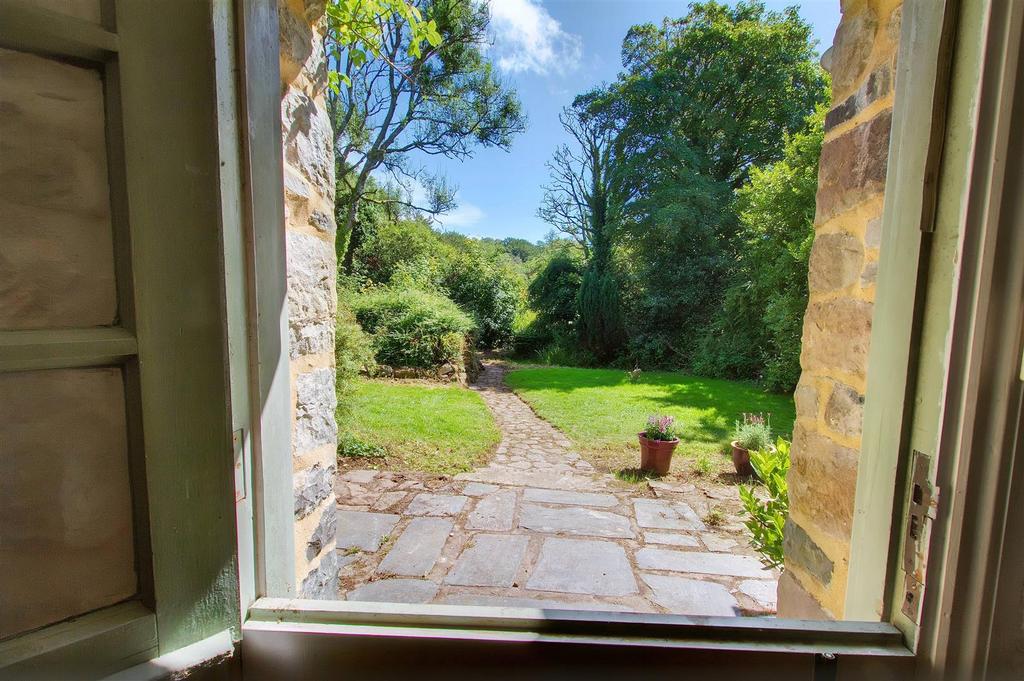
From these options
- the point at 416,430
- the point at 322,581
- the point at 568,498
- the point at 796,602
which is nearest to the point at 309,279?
the point at 322,581

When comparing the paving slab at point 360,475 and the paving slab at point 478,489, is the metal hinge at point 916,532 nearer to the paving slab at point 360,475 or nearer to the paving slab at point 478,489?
the paving slab at point 478,489

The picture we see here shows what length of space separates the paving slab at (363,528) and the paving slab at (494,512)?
48 cm

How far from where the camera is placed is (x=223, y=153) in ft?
2.07

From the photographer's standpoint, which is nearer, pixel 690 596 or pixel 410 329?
pixel 690 596

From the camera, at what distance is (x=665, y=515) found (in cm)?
286

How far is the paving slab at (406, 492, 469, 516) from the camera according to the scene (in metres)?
2.79

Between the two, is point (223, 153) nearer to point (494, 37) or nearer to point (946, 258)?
point (946, 258)

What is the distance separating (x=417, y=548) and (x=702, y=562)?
58.6 inches

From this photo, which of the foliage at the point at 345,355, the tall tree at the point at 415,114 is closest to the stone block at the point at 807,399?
the foliage at the point at 345,355

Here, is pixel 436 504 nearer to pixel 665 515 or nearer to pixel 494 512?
pixel 494 512

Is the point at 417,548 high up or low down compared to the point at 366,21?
down

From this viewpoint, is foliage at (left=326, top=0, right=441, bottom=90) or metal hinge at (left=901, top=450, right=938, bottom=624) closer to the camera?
metal hinge at (left=901, top=450, right=938, bottom=624)

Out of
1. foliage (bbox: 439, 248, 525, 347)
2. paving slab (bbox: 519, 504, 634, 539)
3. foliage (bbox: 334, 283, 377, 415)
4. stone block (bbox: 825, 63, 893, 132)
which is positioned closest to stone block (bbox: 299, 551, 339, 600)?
paving slab (bbox: 519, 504, 634, 539)

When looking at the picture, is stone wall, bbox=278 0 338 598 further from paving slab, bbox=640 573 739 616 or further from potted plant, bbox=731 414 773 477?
potted plant, bbox=731 414 773 477
